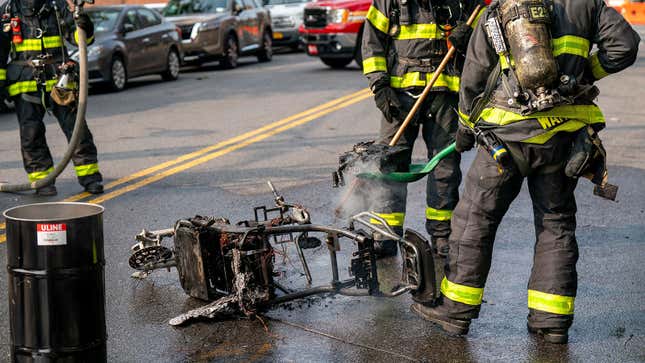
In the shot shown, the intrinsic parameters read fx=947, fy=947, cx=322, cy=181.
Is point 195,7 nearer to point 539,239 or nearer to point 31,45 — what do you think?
point 31,45

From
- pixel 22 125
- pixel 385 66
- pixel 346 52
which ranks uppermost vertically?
pixel 385 66

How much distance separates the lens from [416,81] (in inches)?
252

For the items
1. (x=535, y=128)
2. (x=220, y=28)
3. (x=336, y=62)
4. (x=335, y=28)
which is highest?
(x=535, y=128)

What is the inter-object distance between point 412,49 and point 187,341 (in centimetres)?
258

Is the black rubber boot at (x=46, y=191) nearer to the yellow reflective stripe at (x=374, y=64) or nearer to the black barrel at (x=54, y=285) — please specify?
the yellow reflective stripe at (x=374, y=64)

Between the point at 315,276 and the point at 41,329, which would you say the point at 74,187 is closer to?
the point at 315,276

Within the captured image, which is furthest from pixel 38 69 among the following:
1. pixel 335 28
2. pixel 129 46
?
pixel 335 28

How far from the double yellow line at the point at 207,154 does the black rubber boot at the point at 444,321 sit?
3523 millimetres

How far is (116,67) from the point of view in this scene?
54.5ft

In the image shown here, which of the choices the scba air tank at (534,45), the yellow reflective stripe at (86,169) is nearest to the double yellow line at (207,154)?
the yellow reflective stripe at (86,169)

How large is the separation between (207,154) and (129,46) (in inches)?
280

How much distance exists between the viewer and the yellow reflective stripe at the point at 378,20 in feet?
20.7

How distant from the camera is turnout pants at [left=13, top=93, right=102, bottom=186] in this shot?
8695 mm

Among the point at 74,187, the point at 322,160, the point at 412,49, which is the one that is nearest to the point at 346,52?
the point at 322,160
